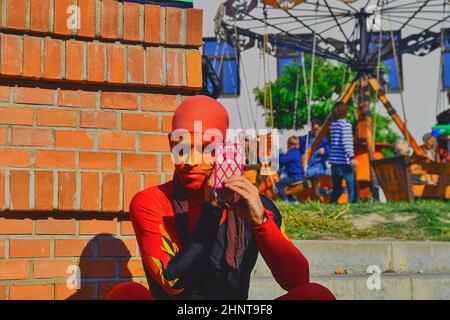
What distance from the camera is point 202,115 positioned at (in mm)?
3309

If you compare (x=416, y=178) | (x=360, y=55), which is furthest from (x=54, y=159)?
(x=360, y=55)

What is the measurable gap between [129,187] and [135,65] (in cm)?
58

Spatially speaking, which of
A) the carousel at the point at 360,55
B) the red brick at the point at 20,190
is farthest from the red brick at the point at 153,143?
the carousel at the point at 360,55

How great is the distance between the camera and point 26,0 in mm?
3920

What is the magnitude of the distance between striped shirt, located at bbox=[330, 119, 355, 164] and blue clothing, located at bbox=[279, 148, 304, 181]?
45.0 inches

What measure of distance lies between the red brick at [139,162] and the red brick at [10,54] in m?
0.63

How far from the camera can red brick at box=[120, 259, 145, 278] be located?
406 cm

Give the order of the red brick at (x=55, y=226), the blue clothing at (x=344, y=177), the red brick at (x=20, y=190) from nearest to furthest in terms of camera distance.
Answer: the red brick at (x=20, y=190) < the red brick at (x=55, y=226) < the blue clothing at (x=344, y=177)

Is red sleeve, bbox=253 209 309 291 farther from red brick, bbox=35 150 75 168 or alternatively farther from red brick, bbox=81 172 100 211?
red brick, bbox=35 150 75 168

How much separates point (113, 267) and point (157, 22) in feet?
3.88

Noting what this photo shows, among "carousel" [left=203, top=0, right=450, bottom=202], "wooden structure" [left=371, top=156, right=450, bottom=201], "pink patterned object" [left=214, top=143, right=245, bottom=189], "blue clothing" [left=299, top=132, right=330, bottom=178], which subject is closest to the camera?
"pink patterned object" [left=214, top=143, right=245, bottom=189]

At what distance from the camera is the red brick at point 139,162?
4039 millimetres

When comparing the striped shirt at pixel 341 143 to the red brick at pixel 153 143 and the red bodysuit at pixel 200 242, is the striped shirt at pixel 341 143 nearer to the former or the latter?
the red brick at pixel 153 143

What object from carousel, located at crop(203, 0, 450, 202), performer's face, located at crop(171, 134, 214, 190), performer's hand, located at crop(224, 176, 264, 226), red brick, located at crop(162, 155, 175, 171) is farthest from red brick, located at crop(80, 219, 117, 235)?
carousel, located at crop(203, 0, 450, 202)
